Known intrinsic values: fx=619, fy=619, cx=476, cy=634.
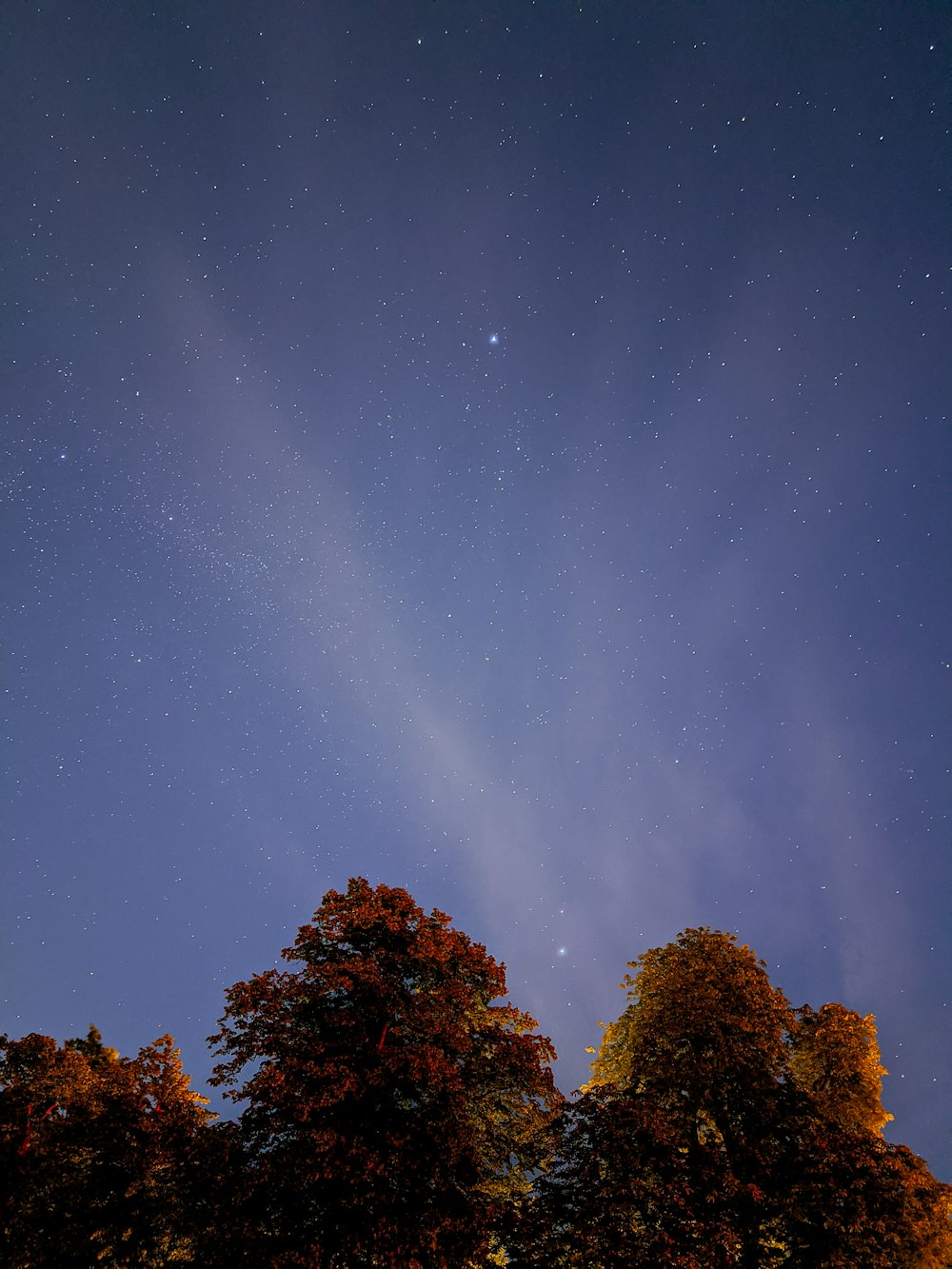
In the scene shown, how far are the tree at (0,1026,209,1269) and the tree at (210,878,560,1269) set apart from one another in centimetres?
197

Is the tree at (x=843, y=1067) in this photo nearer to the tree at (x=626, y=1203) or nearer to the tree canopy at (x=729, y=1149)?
the tree canopy at (x=729, y=1149)

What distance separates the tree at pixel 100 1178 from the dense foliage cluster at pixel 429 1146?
0.20 feet

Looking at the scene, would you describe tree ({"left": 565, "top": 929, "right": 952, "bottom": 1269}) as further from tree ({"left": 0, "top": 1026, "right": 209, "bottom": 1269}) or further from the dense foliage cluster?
tree ({"left": 0, "top": 1026, "right": 209, "bottom": 1269})

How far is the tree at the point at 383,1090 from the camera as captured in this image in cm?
1263

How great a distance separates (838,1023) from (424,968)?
14778 mm

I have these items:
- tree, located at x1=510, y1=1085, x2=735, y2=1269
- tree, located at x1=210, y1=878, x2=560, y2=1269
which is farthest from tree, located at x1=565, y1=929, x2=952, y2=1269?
tree, located at x1=210, y1=878, x2=560, y2=1269

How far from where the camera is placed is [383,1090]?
48.1ft

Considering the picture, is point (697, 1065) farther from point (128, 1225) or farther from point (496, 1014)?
point (128, 1225)

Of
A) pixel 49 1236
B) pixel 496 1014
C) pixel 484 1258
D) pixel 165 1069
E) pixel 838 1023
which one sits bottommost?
pixel 49 1236

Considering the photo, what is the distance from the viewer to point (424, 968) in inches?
693

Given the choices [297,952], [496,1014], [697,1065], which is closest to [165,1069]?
[297,952]

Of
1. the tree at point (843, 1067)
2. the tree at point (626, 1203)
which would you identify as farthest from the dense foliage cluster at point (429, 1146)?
the tree at point (843, 1067)

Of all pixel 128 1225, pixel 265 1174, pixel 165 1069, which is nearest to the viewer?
pixel 265 1174

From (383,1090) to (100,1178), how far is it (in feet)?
25.0
